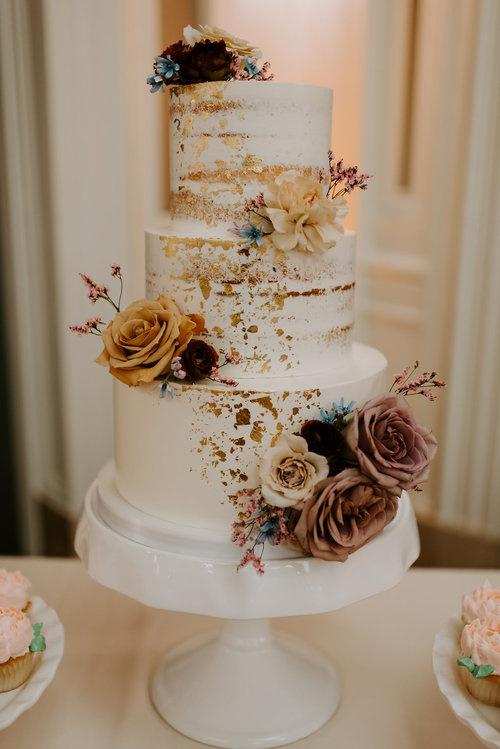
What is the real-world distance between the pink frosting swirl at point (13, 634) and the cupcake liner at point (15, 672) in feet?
0.04

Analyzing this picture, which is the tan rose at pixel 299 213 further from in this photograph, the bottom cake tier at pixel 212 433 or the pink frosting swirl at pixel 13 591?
the pink frosting swirl at pixel 13 591

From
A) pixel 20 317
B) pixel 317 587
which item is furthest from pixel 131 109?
pixel 317 587

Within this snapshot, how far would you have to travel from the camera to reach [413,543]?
1.20 meters

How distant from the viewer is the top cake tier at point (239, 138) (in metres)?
1.10

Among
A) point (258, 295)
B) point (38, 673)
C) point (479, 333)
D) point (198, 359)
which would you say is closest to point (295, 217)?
point (258, 295)

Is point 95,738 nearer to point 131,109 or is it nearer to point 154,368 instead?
point 154,368

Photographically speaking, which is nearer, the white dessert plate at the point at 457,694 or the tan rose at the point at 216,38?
the white dessert plate at the point at 457,694

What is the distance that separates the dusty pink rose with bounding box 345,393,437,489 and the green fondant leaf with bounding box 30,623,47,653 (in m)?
0.57

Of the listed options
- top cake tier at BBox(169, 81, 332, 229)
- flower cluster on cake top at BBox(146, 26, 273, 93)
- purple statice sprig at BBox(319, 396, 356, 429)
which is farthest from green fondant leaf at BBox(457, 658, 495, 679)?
flower cluster on cake top at BBox(146, 26, 273, 93)

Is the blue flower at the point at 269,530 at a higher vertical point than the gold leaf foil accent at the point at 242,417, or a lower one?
lower

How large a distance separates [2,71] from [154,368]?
1.87 metres

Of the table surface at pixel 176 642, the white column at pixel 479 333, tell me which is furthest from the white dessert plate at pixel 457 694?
the white column at pixel 479 333

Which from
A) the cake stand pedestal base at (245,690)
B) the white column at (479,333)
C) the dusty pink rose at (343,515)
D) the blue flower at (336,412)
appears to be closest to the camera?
the dusty pink rose at (343,515)

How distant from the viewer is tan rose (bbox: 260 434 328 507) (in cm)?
100
